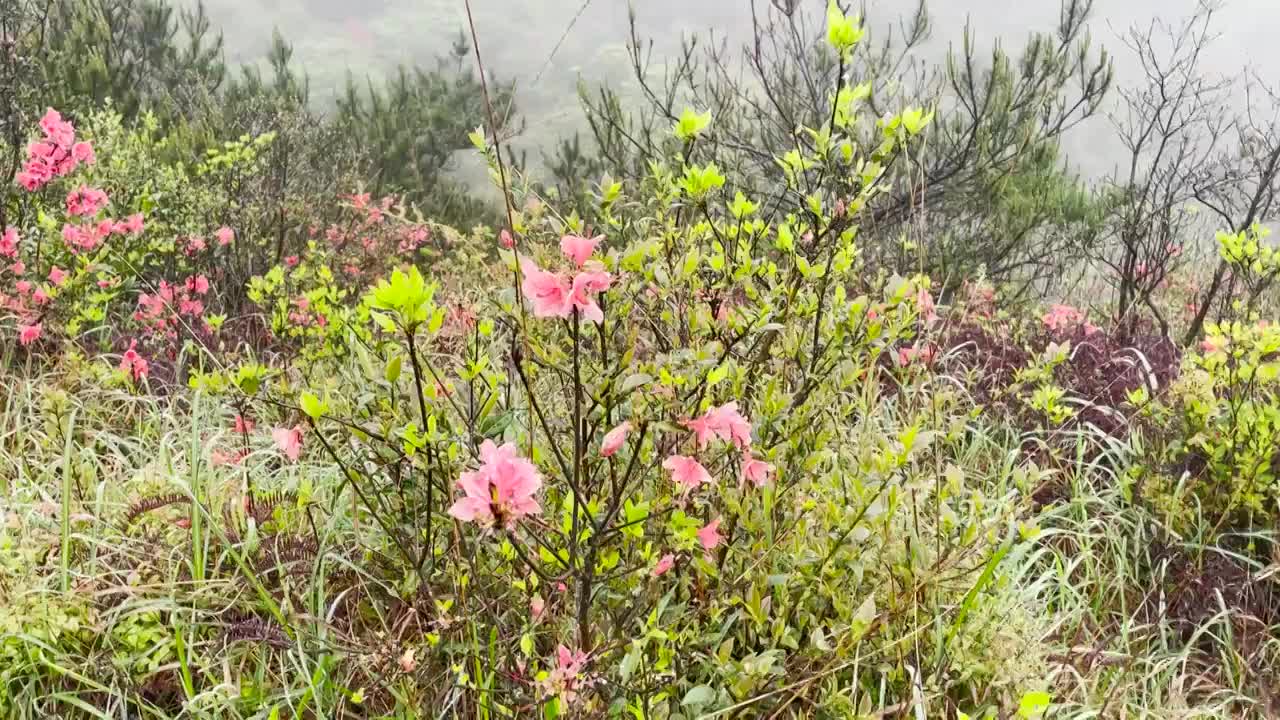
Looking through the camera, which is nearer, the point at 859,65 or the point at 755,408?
the point at 755,408

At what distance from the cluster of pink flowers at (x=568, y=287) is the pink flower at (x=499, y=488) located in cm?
19

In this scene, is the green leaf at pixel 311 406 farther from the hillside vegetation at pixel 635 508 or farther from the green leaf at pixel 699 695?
the green leaf at pixel 699 695

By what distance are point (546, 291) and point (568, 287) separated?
0.03 m

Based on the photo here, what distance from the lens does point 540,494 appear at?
1.65 m

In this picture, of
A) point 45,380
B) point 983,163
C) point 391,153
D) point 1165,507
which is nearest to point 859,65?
point 983,163

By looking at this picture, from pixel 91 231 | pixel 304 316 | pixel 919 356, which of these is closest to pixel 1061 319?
pixel 919 356

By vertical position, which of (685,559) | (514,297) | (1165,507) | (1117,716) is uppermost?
(514,297)

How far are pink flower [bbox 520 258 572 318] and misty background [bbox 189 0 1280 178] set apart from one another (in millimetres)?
18468

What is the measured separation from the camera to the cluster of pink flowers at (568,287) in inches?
43.8

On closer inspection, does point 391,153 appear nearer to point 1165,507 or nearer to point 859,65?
point 859,65

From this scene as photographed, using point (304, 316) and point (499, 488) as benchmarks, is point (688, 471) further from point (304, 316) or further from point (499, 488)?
point (304, 316)

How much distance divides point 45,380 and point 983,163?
6.16 m

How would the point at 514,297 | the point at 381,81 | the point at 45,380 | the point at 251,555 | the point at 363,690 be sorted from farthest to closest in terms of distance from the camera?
the point at 381,81 < the point at 45,380 < the point at 251,555 < the point at 363,690 < the point at 514,297

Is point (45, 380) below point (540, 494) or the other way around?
below
